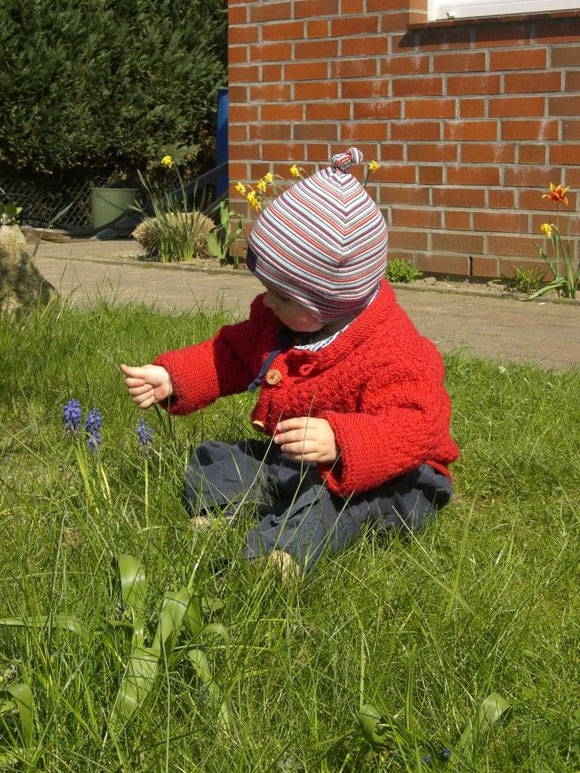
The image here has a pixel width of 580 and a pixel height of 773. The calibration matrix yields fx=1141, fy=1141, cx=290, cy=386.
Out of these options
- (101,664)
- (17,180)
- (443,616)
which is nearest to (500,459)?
(443,616)

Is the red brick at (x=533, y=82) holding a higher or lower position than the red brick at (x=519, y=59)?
lower

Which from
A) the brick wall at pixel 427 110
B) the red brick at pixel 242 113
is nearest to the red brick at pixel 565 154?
the brick wall at pixel 427 110

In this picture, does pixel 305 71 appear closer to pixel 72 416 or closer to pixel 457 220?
pixel 457 220

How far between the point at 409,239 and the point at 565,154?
3.75 feet

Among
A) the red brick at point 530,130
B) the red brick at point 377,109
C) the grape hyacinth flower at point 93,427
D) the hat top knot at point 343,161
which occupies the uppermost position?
the hat top knot at point 343,161

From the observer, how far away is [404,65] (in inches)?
268

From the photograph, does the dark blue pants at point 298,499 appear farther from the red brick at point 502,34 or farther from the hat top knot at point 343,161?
the red brick at point 502,34

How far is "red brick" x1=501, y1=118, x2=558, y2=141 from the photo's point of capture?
20.5ft

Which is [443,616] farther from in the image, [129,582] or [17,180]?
[17,180]

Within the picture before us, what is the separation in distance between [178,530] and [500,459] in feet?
4.28

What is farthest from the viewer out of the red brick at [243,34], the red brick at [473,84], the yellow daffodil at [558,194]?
the red brick at [243,34]

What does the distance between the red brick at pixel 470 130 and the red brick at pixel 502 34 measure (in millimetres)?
433

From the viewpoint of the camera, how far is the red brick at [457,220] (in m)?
6.68

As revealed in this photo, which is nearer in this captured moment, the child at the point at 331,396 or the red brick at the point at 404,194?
the child at the point at 331,396
